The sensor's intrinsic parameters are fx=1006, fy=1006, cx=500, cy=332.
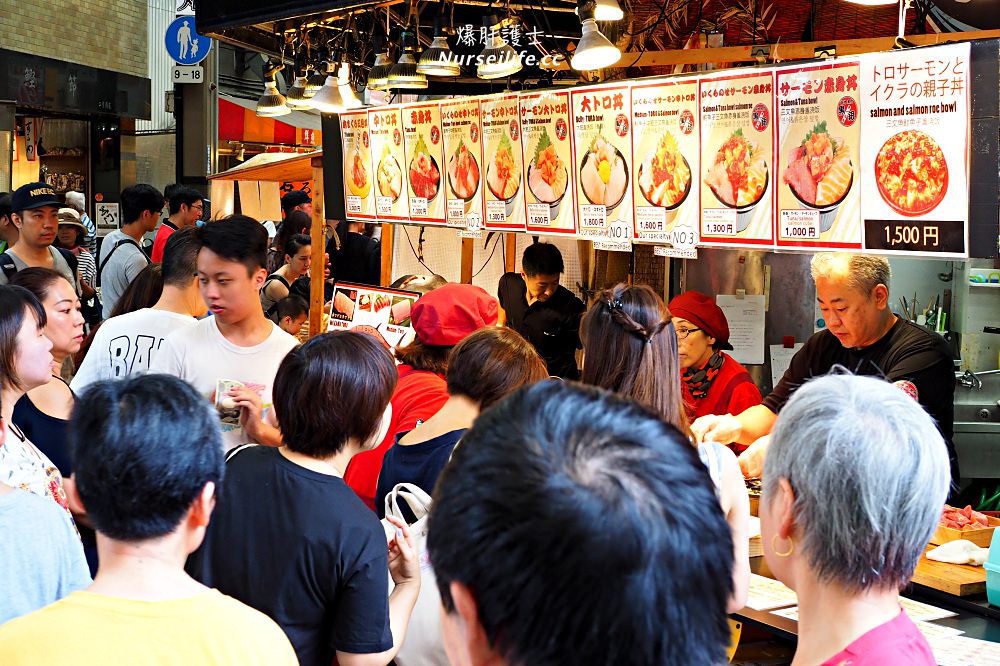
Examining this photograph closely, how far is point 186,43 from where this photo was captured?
14.9 meters

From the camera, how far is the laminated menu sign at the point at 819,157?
3.86 meters

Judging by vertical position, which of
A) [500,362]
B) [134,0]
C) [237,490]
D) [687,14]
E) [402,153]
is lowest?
[237,490]

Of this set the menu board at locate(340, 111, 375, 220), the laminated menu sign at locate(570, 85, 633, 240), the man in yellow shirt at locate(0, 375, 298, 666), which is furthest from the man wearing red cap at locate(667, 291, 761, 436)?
the man in yellow shirt at locate(0, 375, 298, 666)

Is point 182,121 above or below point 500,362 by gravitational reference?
above

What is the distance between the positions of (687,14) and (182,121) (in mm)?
14589

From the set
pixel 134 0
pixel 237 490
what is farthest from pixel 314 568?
pixel 134 0

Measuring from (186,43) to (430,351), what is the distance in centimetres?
1223

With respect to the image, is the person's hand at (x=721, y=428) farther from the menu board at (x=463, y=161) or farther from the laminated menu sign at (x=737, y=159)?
the menu board at (x=463, y=161)

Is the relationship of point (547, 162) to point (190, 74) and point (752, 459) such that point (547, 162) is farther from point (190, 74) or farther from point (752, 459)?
point (190, 74)

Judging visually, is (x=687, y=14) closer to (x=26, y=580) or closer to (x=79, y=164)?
(x=26, y=580)

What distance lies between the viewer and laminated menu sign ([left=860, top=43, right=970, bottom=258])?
3.46 m

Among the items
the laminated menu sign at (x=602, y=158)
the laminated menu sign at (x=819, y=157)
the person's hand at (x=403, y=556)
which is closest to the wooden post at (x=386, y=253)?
the laminated menu sign at (x=602, y=158)

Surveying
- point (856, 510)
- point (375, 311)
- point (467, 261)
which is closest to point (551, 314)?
point (467, 261)

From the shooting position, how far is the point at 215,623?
174 centimetres
